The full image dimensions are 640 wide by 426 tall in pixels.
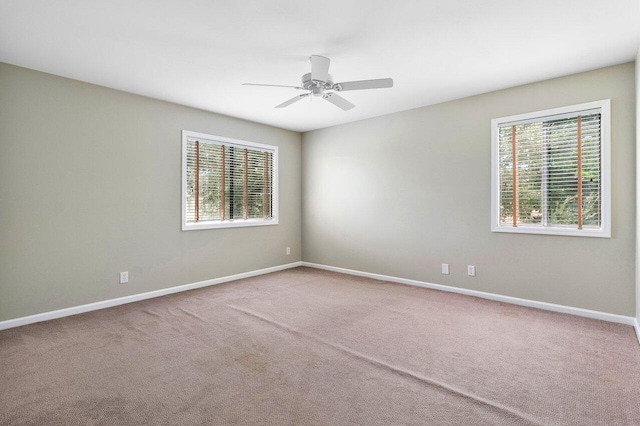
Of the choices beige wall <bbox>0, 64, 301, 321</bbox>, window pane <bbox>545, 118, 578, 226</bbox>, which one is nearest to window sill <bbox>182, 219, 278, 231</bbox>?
beige wall <bbox>0, 64, 301, 321</bbox>

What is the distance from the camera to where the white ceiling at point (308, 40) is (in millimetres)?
2246

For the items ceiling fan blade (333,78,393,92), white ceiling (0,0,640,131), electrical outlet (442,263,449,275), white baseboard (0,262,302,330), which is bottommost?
white baseboard (0,262,302,330)

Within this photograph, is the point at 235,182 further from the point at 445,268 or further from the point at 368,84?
the point at 445,268

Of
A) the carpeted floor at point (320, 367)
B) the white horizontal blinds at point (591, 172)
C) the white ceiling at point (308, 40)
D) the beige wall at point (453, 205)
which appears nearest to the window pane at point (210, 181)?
the white ceiling at point (308, 40)

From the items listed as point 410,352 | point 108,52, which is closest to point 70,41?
point 108,52

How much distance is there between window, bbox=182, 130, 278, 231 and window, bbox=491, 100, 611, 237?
11.3 feet

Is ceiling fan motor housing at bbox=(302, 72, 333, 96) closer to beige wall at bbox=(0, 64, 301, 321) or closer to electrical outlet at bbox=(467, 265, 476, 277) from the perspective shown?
beige wall at bbox=(0, 64, 301, 321)

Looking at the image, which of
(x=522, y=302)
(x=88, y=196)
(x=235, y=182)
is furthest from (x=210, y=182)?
(x=522, y=302)

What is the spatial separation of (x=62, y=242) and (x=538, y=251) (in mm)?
5125

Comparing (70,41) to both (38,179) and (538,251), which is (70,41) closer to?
(38,179)

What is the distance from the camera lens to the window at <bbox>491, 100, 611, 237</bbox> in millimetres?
3312

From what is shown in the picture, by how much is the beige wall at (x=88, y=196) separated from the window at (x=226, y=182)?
16cm

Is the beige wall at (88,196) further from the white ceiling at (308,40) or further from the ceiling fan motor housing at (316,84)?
the ceiling fan motor housing at (316,84)

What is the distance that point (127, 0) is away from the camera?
2.14m
